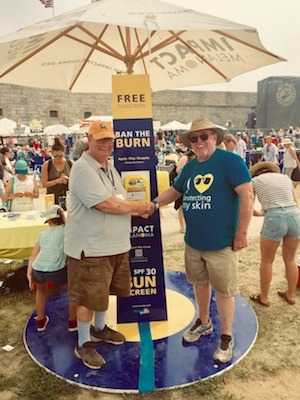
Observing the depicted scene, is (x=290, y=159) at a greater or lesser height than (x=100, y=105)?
lesser

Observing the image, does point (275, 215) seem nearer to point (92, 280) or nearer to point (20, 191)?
point (92, 280)

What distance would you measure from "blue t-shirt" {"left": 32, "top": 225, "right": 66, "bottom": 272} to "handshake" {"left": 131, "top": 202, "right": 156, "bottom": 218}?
80 centimetres

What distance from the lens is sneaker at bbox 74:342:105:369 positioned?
299cm

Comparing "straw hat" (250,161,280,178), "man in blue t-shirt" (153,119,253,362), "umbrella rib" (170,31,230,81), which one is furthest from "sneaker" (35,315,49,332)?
"umbrella rib" (170,31,230,81)

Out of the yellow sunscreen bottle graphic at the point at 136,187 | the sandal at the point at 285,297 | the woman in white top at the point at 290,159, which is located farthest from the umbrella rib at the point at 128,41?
the woman in white top at the point at 290,159

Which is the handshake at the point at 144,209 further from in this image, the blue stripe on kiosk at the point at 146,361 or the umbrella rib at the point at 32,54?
the umbrella rib at the point at 32,54

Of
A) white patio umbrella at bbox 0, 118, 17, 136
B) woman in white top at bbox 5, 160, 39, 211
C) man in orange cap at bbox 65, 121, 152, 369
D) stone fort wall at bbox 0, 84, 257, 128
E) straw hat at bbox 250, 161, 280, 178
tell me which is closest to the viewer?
man in orange cap at bbox 65, 121, 152, 369

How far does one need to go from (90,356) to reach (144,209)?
1.27m

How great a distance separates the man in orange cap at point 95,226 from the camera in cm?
269

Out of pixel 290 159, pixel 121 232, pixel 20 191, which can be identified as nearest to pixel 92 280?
pixel 121 232

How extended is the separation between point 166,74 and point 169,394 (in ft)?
11.6

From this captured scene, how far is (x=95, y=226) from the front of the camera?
8.99 feet

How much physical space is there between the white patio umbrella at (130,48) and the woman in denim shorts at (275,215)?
3.67 feet

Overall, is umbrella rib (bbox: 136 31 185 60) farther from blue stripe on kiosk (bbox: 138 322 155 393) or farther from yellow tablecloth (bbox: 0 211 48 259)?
blue stripe on kiosk (bbox: 138 322 155 393)
